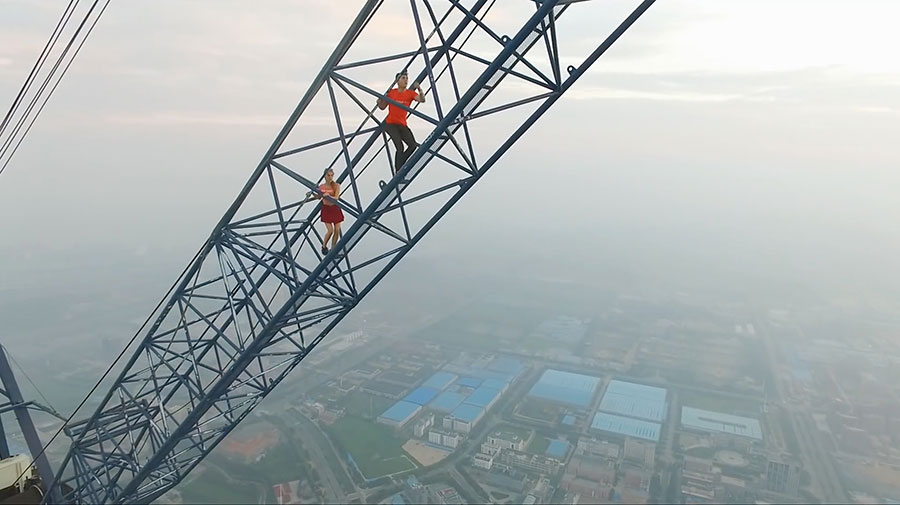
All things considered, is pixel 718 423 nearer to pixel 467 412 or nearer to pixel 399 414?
pixel 467 412

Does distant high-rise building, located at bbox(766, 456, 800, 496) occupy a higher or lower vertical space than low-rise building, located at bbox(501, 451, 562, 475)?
lower

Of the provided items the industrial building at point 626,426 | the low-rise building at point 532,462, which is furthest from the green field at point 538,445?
the industrial building at point 626,426

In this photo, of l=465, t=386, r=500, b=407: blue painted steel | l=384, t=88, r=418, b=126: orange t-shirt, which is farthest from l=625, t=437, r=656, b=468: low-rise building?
l=384, t=88, r=418, b=126: orange t-shirt

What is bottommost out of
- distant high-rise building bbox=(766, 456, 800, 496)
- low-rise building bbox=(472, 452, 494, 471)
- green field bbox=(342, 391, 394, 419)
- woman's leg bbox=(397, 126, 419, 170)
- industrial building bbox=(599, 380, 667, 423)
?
distant high-rise building bbox=(766, 456, 800, 496)

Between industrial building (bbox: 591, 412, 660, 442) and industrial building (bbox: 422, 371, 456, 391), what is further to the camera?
industrial building (bbox: 422, 371, 456, 391)

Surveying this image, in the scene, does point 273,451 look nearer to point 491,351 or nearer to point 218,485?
point 218,485

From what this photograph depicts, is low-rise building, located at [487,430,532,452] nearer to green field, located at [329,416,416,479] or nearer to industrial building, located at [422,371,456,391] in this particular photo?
green field, located at [329,416,416,479]
